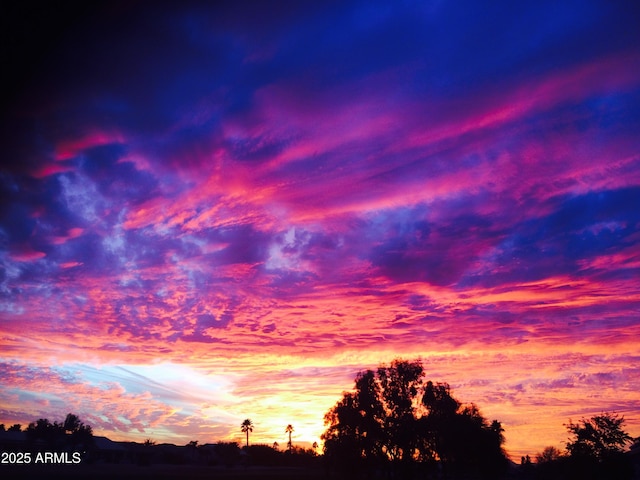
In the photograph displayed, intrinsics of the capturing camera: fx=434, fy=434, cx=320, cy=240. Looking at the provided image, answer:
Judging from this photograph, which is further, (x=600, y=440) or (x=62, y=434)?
(x=62, y=434)

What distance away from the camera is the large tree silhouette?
5731 centimetres

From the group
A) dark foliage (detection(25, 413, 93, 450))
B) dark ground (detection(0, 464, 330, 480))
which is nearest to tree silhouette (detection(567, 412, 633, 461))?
Result: dark ground (detection(0, 464, 330, 480))

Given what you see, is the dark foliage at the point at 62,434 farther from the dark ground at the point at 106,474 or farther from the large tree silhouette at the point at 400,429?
the large tree silhouette at the point at 400,429

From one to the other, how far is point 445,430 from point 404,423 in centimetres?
566

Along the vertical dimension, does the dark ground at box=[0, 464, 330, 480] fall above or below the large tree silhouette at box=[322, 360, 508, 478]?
below

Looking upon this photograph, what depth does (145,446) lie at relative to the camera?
172 m

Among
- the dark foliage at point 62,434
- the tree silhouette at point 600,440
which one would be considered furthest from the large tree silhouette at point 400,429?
the dark foliage at point 62,434

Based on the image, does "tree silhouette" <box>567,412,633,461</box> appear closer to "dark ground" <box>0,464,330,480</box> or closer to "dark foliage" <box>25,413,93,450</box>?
"dark ground" <box>0,464,330,480</box>

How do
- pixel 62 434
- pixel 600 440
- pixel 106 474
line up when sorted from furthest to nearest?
pixel 62 434
pixel 106 474
pixel 600 440

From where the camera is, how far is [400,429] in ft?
187

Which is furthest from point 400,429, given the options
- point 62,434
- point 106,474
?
point 62,434

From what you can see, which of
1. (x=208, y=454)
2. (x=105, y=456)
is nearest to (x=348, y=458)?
(x=105, y=456)

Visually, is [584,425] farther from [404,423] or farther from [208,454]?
[208,454]

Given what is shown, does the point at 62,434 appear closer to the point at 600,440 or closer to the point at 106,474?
the point at 106,474
